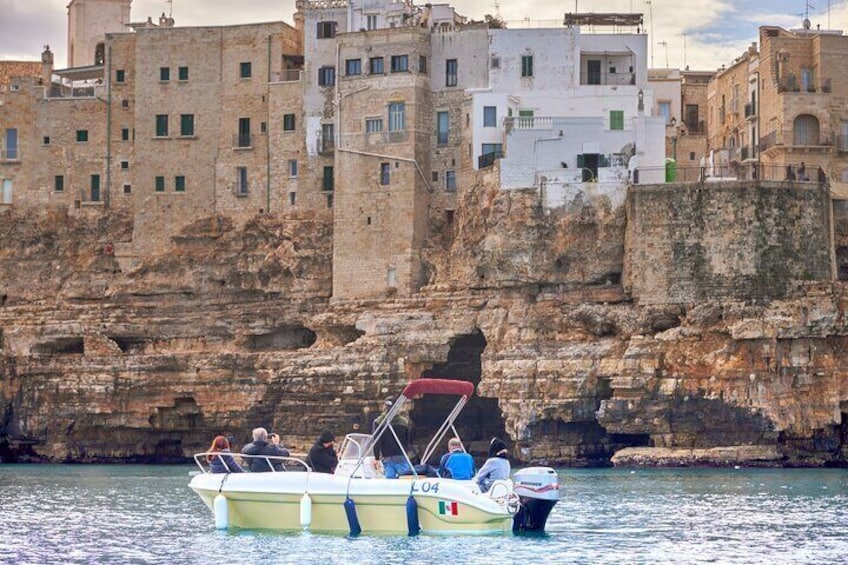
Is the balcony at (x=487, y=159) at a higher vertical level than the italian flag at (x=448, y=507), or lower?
higher

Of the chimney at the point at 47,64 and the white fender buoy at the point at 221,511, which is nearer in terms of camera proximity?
the white fender buoy at the point at 221,511

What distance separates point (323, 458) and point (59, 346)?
120ft

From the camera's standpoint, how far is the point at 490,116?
74.6m

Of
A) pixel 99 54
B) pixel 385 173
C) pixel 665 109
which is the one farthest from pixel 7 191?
pixel 665 109

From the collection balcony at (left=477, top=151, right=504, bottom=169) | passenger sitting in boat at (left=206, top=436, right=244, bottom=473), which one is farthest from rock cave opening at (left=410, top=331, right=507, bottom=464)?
passenger sitting in boat at (left=206, top=436, right=244, bottom=473)

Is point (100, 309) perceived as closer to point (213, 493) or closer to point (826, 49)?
point (826, 49)

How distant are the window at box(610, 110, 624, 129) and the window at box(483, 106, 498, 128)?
13.0 feet

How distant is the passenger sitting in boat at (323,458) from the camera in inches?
1764

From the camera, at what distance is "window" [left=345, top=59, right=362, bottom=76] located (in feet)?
251

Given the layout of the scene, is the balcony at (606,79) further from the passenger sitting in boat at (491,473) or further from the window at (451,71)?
the passenger sitting in boat at (491,473)

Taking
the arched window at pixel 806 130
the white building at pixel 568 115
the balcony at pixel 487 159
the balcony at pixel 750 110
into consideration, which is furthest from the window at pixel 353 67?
the arched window at pixel 806 130

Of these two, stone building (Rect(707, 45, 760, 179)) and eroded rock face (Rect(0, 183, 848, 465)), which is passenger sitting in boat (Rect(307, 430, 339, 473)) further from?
stone building (Rect(707, 45, 760, 179))

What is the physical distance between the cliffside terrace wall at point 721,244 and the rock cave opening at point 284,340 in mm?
13710

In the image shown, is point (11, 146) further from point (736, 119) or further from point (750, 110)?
point (750, 110)
